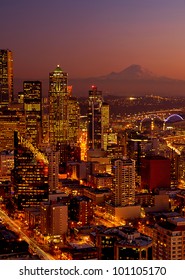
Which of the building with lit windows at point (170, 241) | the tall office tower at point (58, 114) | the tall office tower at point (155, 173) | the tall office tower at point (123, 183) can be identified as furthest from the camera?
the tall office tower at point (58, 114)

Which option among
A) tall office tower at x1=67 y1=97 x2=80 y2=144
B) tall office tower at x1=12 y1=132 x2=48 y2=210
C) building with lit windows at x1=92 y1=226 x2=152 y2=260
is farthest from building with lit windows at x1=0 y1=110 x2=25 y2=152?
building with lit windows at x1=92 y1=226 x2=152 y2=260

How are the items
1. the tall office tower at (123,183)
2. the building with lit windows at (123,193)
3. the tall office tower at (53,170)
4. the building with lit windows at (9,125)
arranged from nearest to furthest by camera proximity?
the building with lit windows at (123,193) < the tall office tower at (123,183) < the tall office tower at (53,170) < the building with lit windows at (9,125)

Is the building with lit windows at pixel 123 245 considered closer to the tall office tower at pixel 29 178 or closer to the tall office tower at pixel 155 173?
the tall office tower at pixel 29 178

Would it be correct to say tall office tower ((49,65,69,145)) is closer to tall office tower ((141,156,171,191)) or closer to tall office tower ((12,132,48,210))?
tall office tower ((141,156,171,191))

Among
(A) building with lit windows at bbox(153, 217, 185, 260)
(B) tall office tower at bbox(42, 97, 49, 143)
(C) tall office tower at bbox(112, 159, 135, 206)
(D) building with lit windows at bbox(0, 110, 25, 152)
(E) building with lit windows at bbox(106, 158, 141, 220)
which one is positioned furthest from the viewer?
(B) tall office tower at bbox(42, 97, 49, 143)

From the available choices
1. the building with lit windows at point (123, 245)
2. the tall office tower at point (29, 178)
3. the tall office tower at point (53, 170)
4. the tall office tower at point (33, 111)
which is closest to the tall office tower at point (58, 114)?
the tall office tower at point (33, 111)
